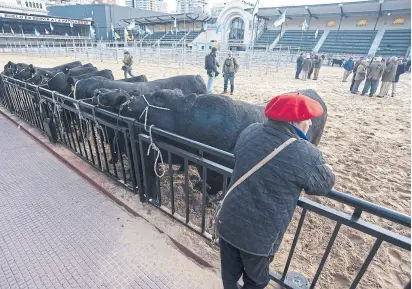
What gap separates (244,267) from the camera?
5.62 feet

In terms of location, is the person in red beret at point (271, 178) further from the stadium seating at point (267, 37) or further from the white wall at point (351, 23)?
the stadium seating at point (267, 37)

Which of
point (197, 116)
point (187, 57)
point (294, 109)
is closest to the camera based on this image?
point (294, 109)

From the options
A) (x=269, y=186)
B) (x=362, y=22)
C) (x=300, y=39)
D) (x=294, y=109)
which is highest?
(x=362, y=22)

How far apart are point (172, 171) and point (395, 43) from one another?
1649 inches

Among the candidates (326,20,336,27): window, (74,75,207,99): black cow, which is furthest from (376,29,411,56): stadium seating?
(74,75,207,99): black cow

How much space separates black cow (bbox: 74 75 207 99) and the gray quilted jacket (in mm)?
3002

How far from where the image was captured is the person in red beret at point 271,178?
1.36 m

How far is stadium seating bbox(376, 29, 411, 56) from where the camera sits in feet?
102

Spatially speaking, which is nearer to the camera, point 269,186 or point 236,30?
point 269,186

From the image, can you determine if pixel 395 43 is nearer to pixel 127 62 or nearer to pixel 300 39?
pixel 300 39

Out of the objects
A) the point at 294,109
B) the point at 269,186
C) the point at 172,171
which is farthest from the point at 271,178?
the point at 172,171

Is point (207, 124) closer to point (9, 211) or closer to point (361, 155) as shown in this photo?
point (9, 211)

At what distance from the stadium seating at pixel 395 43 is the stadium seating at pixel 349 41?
62.3 inches

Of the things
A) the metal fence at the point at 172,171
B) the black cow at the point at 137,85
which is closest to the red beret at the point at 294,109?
the metal fence at the point at 172,171
